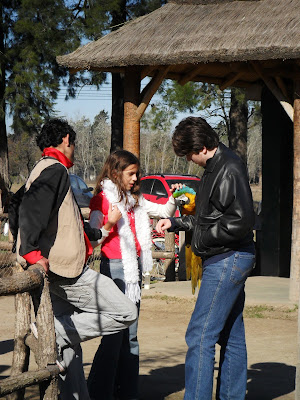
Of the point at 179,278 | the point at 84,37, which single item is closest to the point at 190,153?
the point at 179,278

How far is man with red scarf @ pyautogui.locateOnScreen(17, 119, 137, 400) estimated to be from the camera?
13.1 ft

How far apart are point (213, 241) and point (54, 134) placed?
110 cm

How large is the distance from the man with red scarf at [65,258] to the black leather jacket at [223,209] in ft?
1.93

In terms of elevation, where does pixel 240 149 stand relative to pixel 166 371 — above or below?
above

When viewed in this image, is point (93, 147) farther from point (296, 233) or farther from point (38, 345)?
point (38, 345)

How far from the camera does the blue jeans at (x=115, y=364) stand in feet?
15.9

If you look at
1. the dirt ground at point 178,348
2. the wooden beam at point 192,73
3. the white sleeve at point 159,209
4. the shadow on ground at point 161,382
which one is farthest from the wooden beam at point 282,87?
the white sleeve at point 159,209

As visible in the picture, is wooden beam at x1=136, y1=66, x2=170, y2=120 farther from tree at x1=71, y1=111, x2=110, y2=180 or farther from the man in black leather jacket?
tree at x1=71, y1=111, x2=110, y2=180

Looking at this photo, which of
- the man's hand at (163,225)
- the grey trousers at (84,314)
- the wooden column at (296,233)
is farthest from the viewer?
the wooden column at (296,233)

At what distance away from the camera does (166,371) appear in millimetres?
6078

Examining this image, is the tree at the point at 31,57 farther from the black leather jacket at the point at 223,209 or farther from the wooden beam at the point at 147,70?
the black leather jacket at the point at 223,209

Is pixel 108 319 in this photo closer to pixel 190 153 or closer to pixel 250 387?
pixel 190 153

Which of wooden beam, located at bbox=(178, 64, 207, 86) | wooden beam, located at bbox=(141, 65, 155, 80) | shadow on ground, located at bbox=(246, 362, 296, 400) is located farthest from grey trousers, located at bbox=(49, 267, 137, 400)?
wooden beam, located at bbox=(178, 64, 207, 86)

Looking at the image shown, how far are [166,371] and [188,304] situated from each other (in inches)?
126
